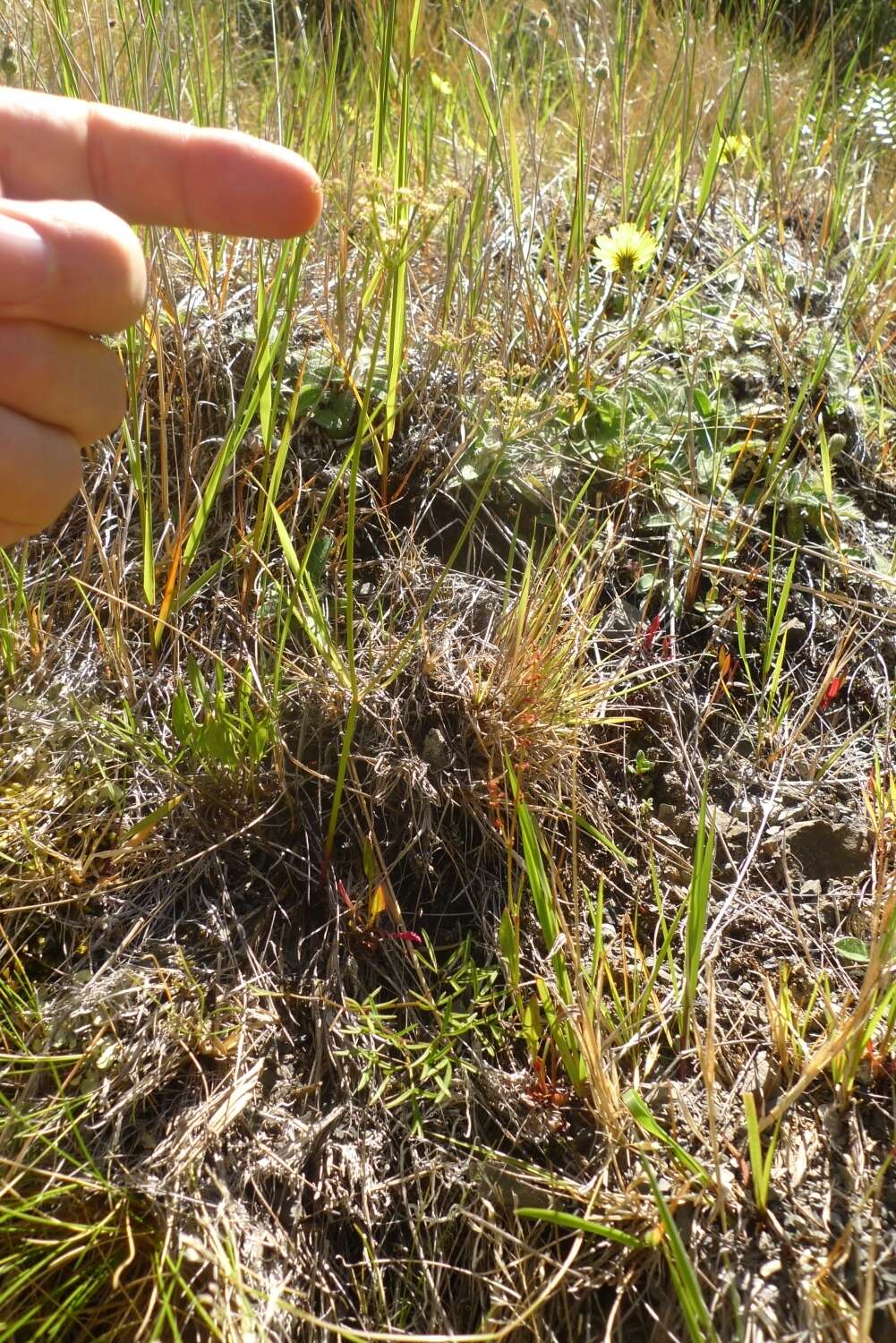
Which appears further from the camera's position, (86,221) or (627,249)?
(627,249)

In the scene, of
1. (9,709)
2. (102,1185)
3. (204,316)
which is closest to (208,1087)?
(102,1185)

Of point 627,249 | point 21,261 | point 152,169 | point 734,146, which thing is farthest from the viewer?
point 734,146

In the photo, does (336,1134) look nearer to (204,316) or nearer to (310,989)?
(310,989)

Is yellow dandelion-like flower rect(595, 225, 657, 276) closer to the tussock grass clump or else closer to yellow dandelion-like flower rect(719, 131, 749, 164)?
the tussock grass clump

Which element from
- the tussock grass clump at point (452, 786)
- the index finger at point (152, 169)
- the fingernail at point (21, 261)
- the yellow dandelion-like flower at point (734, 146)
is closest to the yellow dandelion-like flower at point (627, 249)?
the tussock grass clump at point (452, 786)

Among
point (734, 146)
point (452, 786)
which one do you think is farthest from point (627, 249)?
point (452, 786)

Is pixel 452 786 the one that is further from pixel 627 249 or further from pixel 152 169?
pixel 627 249

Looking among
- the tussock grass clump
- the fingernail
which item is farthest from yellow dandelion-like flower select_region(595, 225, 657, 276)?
the fingernail
